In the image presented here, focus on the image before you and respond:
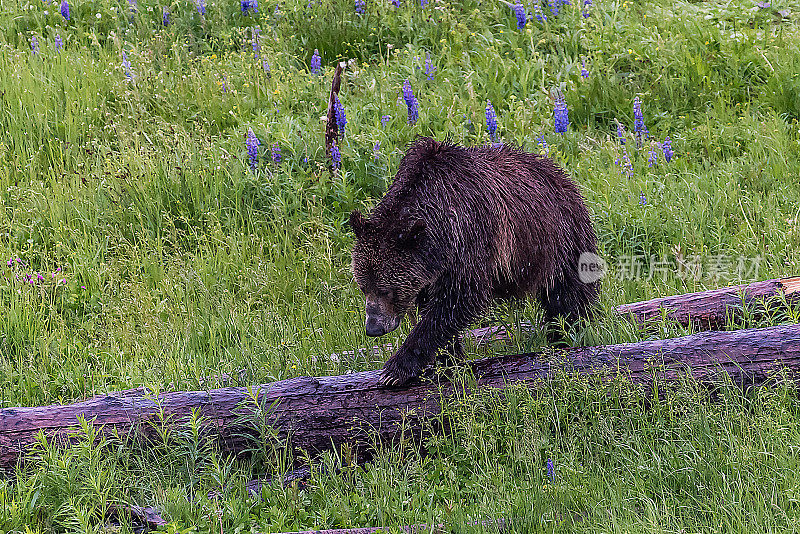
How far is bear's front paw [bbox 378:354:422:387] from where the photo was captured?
154 inches

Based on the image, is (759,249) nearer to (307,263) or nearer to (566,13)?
(307,263)

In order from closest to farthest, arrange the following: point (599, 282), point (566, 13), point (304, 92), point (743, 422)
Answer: point (743, 422)
point (599, 282)
point (304, 92)
point (566, 13)

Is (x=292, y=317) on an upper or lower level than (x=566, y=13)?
lower

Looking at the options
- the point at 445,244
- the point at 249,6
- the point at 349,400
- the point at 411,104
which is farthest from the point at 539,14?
the point at 349,400

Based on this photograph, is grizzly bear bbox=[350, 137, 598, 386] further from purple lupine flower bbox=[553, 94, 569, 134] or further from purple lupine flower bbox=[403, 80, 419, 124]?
purple lupine flower bbox=[553, 94, 569, 134]

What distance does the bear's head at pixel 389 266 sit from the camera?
390 cm

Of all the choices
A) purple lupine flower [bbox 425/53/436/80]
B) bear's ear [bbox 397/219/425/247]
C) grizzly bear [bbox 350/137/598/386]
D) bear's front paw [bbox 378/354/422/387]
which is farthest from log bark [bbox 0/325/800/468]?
purple lupine flower [bbox 425/53/436/80]

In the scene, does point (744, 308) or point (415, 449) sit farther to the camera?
point (744, 308)

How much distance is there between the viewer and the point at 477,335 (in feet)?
16.1

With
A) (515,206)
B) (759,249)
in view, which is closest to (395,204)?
(515,206)

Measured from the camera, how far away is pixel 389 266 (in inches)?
154

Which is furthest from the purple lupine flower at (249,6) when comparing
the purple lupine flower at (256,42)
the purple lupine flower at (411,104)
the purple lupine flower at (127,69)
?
the purple lupine flower at (411,104)

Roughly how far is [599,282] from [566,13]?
13.8 feet

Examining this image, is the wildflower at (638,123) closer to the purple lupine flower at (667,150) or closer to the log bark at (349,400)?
the purple lupine flower at (667,150)
